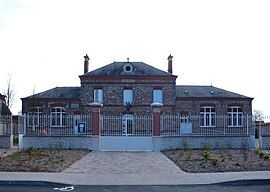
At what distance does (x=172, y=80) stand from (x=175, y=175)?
1178 inches

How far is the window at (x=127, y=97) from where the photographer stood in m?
43.6

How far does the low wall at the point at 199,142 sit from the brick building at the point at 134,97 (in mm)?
15581

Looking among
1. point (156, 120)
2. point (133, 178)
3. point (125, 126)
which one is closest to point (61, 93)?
point (125, 126)

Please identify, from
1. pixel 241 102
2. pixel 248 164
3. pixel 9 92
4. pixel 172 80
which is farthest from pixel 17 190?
pixel 9 92

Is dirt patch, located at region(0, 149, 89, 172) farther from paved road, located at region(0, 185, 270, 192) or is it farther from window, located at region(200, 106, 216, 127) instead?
window, located at region(200, 106, 216, 127)

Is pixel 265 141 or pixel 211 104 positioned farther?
pixel 211 104

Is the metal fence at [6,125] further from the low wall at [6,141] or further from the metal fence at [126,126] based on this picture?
the low wall at [6,141]

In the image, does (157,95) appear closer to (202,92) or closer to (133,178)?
(202,92)

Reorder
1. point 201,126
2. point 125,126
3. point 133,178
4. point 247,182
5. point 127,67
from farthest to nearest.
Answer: point 127,67, point 201,126, point 125,126, point 133,178, point 247,182

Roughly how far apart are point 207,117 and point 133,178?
96.1ft

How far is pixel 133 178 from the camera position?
43.7 feet

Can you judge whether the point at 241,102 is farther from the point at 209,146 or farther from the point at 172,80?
the point at 209,146

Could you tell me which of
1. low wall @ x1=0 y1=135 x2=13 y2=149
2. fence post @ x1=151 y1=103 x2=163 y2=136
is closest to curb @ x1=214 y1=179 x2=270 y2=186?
fence post @ x1=151 y1=103 x2=163 y2=136

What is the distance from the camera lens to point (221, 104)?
44.9 m
